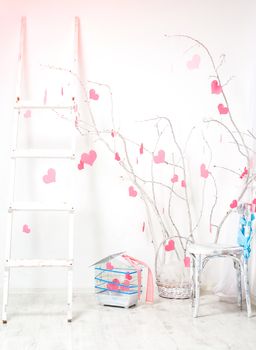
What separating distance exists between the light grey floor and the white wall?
0.41 m

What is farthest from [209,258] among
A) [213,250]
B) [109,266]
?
[109,266]

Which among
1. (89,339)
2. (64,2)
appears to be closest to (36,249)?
(89,339)

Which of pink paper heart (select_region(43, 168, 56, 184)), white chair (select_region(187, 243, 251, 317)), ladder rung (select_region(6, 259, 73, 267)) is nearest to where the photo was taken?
ladder rung (select_region(6, 259, 73, 267))

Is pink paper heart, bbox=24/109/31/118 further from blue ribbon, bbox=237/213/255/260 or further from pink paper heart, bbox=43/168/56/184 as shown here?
blue ribbon, bbox=237/213/255/260

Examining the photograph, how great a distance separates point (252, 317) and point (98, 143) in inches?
59.3

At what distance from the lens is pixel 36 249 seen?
3564 mm

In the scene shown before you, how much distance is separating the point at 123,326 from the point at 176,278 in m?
0.84

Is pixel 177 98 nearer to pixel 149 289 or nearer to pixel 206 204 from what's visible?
pixel 206 204

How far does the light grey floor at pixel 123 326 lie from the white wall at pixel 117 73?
413mm

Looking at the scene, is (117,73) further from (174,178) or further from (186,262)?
(186,262)

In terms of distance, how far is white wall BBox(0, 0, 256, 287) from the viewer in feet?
11.7

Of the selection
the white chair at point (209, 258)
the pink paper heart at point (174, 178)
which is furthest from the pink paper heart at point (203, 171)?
the white chair at point (209, 258)

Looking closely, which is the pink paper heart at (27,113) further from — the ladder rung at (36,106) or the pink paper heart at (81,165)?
the pink paper heart at (81,165)

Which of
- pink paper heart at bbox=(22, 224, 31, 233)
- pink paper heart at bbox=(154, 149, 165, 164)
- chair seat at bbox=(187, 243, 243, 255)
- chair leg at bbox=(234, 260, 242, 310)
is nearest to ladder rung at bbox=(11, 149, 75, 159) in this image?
pink paper heart at bbox=(22, 224, 31, 233)
